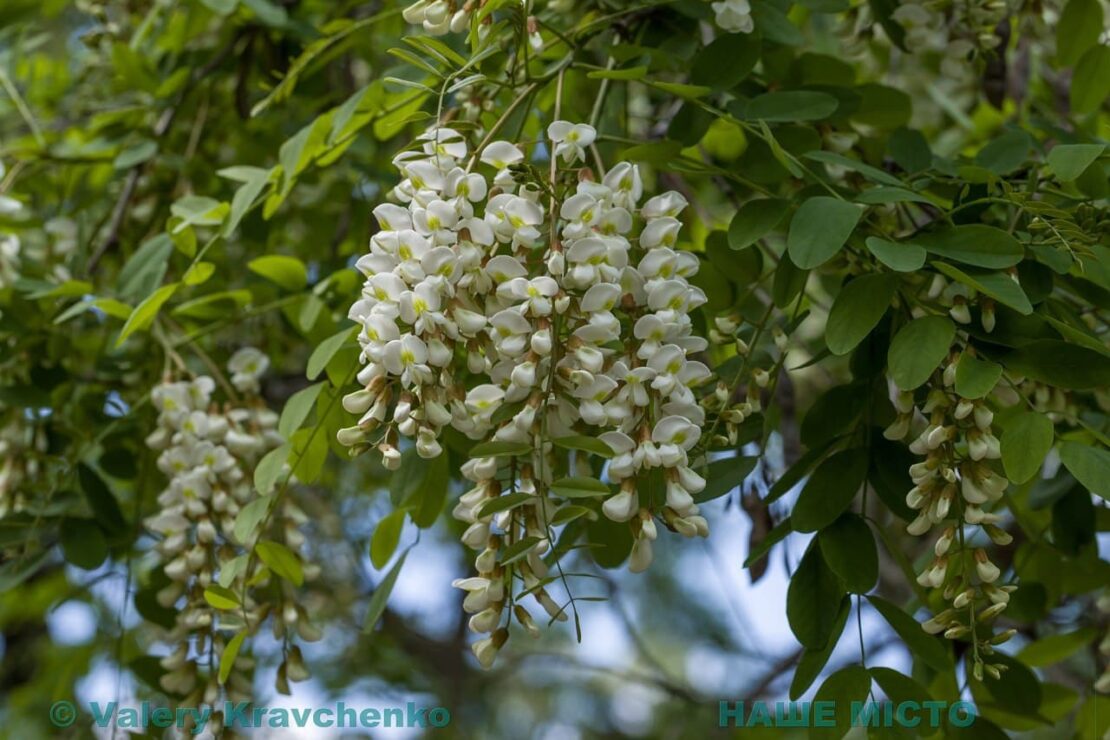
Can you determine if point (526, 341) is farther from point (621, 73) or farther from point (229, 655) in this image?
point (229, 655)

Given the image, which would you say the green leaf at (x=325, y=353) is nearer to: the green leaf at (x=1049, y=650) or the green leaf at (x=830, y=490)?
the green leaf at (x=830, y=490)

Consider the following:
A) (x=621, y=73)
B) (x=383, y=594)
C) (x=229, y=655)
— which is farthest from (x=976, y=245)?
(x=229, y=655)

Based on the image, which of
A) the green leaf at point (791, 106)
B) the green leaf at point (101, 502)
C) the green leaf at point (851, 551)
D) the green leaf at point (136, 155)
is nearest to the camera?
the green leaf at point (851, 551)

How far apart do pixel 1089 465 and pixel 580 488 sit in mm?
343

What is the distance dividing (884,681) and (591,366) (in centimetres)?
40

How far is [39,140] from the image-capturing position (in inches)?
52.4

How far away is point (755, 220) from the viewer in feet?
2.90

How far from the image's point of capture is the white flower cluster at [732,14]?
3.07 ft

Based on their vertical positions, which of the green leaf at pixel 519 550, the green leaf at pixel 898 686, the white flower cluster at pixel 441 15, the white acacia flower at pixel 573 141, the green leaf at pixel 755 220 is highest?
the white flower cluster at pixel 441 15

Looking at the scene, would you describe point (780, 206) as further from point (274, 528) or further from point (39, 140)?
point (39, 140)

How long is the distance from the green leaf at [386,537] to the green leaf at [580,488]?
0.92 feet

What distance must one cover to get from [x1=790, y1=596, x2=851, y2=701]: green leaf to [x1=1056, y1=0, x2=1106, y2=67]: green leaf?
602 mm

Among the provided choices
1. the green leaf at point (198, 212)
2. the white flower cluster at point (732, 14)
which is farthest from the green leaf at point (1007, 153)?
the green leaf at point (198, 212)

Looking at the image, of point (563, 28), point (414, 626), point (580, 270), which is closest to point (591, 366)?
point (580, 270)
